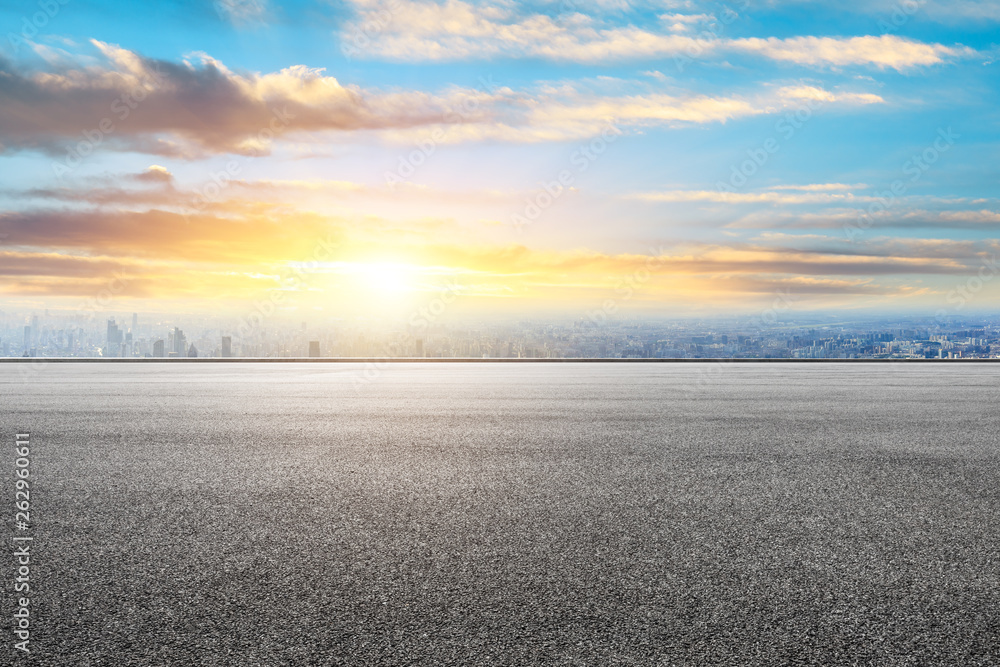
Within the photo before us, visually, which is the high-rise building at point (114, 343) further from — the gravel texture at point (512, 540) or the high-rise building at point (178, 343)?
the gravel texture at point (512, 540)

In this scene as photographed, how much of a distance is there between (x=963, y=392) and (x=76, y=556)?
55.7ft

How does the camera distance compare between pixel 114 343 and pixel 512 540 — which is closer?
pixel 512 540

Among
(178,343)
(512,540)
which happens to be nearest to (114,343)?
(178,343)

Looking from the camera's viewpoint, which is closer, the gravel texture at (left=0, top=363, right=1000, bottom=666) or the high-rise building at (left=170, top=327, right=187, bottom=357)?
the gravel texture at (left=0, top=363, right=1000, bottom=666)

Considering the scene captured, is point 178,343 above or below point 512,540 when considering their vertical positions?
above

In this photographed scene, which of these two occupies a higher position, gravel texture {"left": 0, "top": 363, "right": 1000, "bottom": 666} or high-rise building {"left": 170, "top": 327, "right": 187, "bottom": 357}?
high-rise building {"left": 170, "top": 327, "right": 187, "bottom": 357}

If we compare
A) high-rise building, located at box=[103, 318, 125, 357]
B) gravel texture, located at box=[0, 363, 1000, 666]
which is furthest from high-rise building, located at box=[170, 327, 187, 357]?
gravel texture, located at box=[0, 363, 1000, 666]

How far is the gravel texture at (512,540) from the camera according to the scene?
11.0ft

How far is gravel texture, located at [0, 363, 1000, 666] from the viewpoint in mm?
3354

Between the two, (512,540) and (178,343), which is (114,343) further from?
(512,540)

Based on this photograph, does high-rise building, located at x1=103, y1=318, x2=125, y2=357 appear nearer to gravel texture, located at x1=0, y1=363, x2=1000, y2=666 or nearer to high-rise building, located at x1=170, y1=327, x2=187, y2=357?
high-rise building, located at x1=170, y1=327, x2=187, y2=357

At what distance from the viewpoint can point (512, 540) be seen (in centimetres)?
484

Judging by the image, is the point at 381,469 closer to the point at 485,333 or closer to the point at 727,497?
the point at 727,497

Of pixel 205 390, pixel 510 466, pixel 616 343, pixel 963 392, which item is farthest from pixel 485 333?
pixel 510 466
